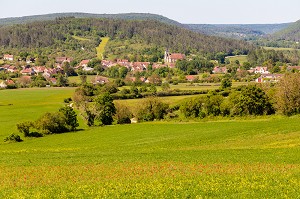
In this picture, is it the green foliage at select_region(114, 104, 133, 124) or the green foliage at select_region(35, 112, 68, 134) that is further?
the green foliage at select_region(114, 104, 133, 124)

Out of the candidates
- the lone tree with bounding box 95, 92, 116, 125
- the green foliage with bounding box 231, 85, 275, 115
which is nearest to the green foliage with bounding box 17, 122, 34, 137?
the lone tree with bounding box 95, 92, 116, 125

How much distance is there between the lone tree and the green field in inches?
797

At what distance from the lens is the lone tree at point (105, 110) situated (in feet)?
246

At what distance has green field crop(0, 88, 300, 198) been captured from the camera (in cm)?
2012

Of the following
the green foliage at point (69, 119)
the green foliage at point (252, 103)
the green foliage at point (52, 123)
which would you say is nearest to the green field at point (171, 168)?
the green foliage at point (52, 123)

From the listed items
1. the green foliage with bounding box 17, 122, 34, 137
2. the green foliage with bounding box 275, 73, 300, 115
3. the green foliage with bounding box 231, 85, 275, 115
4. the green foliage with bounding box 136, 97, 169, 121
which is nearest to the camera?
the green foliage with bounding box 17, 122, 34, 137

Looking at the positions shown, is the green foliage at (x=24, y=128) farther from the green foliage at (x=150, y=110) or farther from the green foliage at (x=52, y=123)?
the green foliage at (x=150, y=110)

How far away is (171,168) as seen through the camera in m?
27.3

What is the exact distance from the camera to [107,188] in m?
21.2

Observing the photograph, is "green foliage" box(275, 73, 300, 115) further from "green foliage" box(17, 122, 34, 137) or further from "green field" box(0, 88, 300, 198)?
"green foliage" box(17, 122, 34, 137)

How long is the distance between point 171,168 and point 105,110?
49.1 m

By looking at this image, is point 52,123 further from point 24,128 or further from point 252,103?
point 252,103

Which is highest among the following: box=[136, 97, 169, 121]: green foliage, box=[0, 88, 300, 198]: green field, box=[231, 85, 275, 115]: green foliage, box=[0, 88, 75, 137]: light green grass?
box=[0, 88, 300, 198]: green field

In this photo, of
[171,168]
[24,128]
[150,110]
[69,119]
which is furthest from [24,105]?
[171,168]
